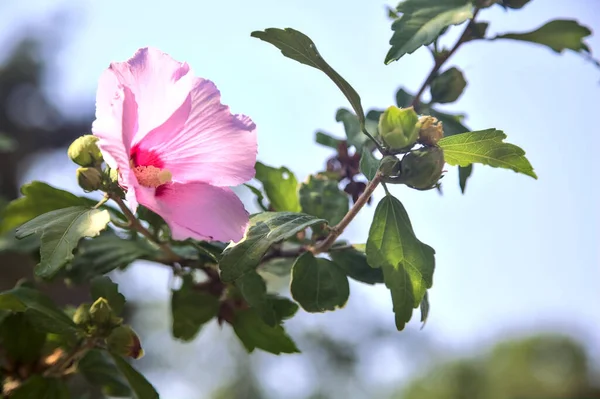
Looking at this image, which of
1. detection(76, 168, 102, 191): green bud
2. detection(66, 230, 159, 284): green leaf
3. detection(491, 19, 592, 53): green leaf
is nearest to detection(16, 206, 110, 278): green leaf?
detection(76, 168, 102, 191): green bud

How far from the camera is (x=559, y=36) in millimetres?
561

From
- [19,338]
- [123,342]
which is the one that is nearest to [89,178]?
[123,342]

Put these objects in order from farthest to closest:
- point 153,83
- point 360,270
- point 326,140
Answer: point 326,140 < point 360,270 < point 153,83

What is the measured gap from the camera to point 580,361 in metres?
7.89

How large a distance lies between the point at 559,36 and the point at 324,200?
257 millimetres

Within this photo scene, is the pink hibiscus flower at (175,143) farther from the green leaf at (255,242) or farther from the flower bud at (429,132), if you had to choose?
the flower bud at (429,132)

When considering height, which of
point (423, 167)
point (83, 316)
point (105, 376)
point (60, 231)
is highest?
point (423, 167)

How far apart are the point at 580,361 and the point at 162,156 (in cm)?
855

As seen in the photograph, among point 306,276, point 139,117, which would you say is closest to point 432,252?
point 306,276

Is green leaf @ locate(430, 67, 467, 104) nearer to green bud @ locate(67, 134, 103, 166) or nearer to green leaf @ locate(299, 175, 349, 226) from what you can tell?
green leaf @ locate(299, 175, 349, 226)

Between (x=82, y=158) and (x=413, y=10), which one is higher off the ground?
(x=413, y=10)

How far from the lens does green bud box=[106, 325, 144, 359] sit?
45 centimetres

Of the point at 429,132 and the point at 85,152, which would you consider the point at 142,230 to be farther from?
the point at 429,132

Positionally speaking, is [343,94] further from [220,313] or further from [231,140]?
[220,313]
